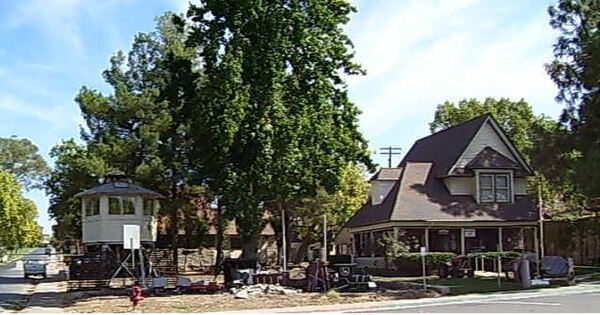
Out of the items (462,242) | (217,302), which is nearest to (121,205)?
(217,302)

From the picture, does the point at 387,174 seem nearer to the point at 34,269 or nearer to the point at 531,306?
the point at 531,306

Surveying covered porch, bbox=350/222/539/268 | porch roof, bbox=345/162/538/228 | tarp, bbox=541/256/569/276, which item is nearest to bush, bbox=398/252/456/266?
covered porch, bbox=350/222/539/268

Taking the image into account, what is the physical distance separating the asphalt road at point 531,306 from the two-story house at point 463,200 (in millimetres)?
16553

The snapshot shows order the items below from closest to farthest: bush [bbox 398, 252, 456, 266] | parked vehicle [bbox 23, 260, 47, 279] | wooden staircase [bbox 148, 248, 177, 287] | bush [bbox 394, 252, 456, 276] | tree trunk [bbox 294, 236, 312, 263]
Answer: bush [bbox 398, 252, 456, 266], bush [bbox 394, 252, 456, 276], wooden staircase [bbox 148, 248, 177, 287], parked vehicle [bbox 23, 260, 47, 279], tree trunk [bbox 294, 236, 312, 263]

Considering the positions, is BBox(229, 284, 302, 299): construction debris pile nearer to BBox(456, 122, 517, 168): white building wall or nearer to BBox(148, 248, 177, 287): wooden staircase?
BBox(148, 248, 177, 287): wooden staircase

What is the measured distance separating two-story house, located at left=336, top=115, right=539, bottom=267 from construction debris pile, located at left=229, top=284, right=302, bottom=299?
42.1 ft

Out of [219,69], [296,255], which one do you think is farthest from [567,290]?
[296,255]

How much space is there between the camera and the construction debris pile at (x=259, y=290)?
2863 centimetres

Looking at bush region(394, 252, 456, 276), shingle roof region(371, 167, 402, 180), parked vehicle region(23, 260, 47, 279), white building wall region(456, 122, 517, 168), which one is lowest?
parked vehicle region(23, 260, 47, 279)

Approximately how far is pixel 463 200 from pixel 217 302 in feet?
68.2

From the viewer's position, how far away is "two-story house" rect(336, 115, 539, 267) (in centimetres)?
4250

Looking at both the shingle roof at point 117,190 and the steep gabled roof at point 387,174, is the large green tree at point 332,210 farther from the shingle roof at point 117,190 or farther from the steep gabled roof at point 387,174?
the shingle roof at point 117,190

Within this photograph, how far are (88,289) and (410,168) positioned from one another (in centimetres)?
1887

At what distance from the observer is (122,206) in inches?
1612
